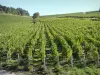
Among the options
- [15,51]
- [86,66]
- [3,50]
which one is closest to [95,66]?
[86,66]

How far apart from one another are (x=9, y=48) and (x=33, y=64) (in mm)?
6634

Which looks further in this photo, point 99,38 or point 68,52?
point 99,38

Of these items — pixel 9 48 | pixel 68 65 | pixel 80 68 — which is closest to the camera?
pixel 80 68

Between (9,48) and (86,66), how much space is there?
12436 mm

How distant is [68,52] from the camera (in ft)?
80.8

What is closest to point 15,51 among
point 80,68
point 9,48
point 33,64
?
point 9,48

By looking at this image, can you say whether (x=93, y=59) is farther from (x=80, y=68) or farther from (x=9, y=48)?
(x=9, y=48)

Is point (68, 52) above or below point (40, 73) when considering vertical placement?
above

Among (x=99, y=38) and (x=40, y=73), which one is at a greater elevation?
(x=99, y=38)

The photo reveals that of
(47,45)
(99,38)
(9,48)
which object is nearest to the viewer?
(9,48)

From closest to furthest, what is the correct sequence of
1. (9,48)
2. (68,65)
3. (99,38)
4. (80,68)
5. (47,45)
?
(80,68) < (68,65) < (9,48) < (99,38) < (47,45)

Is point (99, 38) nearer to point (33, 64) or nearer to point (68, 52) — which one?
point (68, 52)

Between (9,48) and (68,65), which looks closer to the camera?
(68,65)

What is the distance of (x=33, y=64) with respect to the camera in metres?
25.4
